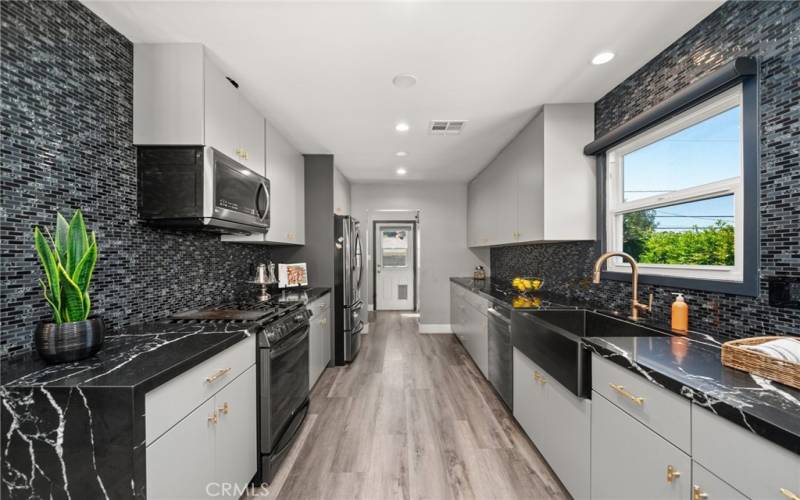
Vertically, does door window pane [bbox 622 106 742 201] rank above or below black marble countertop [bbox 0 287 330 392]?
above

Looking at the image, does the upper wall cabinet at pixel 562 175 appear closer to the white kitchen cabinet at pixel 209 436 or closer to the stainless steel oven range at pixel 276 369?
the stainless steel oven range at pixel 276 369

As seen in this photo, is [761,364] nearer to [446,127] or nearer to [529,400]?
[529,400]

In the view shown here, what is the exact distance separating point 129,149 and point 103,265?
65 cm

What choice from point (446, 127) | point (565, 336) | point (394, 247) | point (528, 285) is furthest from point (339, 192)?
point (565, 336)

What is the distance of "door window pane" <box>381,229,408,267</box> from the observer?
6492 millimetres

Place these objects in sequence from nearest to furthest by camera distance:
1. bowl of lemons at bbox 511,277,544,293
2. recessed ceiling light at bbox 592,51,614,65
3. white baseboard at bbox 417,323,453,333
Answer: recessed ceiling light at bbox 592,51,614,65 < bowl of lemons at bbox 511,277,544,293 < white baseboard at bbox 417,323,453,333

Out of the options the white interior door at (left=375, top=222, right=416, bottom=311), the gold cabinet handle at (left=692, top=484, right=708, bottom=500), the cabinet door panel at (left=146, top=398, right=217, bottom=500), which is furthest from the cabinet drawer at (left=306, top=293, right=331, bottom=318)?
the white interior door at (left=375, top=222, right=416, bottom=311)

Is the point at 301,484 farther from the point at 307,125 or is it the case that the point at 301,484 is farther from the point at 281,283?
the point at 307,125

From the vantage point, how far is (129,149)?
1616mm

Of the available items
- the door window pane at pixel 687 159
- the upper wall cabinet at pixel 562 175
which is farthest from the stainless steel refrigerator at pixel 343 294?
the door window pane at pixel 687 159

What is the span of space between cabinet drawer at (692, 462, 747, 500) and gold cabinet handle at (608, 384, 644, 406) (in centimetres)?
20

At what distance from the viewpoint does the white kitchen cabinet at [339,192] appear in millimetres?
3591

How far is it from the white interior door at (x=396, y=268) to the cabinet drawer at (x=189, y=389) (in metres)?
4.97

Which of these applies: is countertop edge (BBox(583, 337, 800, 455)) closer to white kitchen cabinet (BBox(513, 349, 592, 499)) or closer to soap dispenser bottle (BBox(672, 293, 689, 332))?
white kitchen cabinet (BBox(513, 349, 592, 499))
